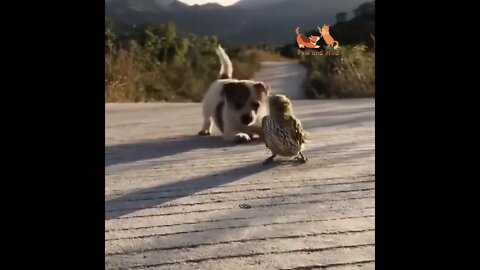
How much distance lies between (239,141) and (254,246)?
157 cm

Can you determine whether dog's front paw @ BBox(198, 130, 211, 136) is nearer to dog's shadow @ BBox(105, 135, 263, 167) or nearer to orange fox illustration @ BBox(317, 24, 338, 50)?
dog's shadow @ BBox(105, 135, 263, 167)

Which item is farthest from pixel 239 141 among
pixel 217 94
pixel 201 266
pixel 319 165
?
pixel 201 266

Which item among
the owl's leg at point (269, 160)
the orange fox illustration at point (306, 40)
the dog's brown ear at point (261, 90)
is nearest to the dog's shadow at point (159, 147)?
the dog's brown ear at point (261, 90)

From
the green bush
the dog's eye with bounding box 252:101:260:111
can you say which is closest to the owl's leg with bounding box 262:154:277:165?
the dog's eye with bounding box 252:101:260:111

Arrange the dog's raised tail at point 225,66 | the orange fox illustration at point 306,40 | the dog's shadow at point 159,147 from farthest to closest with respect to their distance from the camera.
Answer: the dog's raised tail at point 225,66 < the dog's shadow at point 159,147 < the orange fox illustration at point 306,40

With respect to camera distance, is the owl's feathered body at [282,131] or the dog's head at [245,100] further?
the dog's head at [245,100]

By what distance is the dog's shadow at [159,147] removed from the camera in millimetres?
2344

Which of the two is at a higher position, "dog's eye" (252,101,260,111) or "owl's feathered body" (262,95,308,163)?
"dog's eye" (252,101,260,111)

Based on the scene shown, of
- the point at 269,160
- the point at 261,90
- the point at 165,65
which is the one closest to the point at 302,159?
the point at 269,160

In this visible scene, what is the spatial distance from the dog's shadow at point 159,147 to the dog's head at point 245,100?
0.15m

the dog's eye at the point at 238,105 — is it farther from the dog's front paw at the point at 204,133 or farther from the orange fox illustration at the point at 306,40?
the orange fox illustration at the point at 306,40

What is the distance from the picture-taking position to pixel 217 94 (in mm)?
3018

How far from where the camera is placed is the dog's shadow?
234cm
